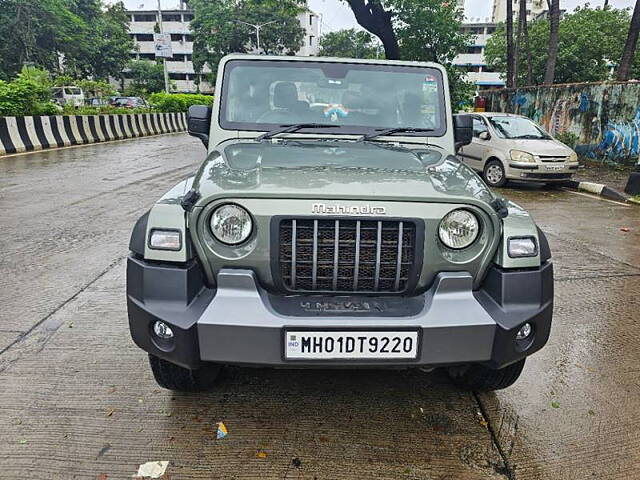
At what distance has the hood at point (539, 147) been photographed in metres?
10.2

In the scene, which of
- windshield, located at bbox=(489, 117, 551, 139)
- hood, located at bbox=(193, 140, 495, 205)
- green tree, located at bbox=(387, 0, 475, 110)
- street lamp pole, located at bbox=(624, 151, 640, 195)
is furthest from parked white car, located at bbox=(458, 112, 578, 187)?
hood, located at bbox=(193, 140, 495, 205)

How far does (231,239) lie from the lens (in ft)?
7.57

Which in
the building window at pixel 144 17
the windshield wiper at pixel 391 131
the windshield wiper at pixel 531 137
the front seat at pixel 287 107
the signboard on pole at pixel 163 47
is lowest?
the windshield wiper at pixel 531 137

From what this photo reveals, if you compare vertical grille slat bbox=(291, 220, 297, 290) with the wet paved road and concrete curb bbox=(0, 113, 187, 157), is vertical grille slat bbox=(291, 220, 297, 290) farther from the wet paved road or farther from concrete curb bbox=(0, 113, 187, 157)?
concrete curb bbox=(0, 113, 187, 157)

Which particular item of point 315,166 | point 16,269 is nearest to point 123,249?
point 16,269

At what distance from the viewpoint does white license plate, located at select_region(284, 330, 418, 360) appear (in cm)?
217

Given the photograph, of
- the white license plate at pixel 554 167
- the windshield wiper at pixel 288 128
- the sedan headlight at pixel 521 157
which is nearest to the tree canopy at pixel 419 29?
the sedan headlight at pixel 521 157

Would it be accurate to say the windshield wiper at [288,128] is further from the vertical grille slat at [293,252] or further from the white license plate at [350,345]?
the white license plate at [350,345]

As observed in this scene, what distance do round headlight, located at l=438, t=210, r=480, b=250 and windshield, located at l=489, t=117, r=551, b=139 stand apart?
9.19m

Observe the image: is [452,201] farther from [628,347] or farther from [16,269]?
[16,269]

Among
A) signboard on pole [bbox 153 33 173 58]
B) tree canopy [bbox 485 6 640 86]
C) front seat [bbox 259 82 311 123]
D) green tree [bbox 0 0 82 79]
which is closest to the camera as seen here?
front seat [bbox 259 82 311 123]

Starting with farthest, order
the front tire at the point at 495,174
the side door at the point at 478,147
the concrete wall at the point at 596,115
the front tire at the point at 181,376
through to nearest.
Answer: the concrete wall at the point at 596,115
the side door at the point at 478,147
the front tire at the point at 495,174
the front tire at the point at 181,376

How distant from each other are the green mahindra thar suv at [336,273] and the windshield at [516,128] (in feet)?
29.9

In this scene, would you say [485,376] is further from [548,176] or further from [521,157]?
[548,176]
